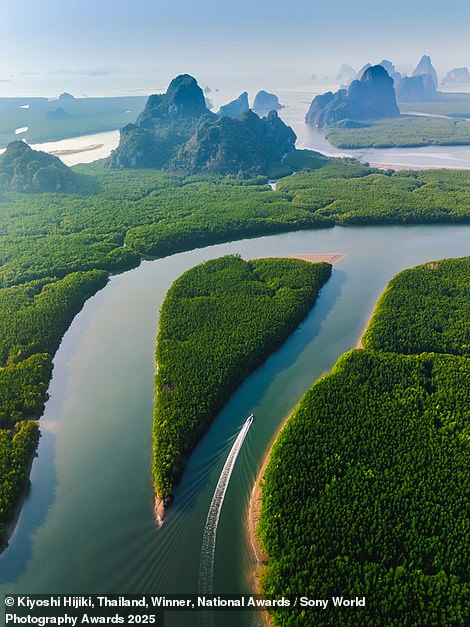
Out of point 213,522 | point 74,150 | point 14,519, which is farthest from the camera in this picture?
point 74,150

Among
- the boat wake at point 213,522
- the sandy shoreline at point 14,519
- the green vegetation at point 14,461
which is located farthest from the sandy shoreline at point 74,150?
the boat wake at point 213,522

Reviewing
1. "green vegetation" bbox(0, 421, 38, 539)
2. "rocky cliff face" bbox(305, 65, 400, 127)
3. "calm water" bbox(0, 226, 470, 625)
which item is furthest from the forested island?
"rocky cliff face" bbox(305, 65, 400, 127)

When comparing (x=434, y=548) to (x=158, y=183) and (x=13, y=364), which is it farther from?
(x=158, y=183)

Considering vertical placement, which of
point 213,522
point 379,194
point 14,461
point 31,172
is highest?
point 31,172

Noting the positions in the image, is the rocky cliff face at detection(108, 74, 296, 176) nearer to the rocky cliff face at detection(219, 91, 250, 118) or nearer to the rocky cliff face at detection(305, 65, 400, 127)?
the rocky cliff face at detection(219, 91, 250, 118)

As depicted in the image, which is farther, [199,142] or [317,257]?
[199,142]

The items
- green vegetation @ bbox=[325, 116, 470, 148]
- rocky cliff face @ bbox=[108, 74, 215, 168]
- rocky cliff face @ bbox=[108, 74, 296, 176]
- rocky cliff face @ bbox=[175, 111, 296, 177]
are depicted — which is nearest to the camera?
rocky cliff face @ bbox=[175, 111, 296, 177]

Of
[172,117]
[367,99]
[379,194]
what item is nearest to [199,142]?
[172,117]
